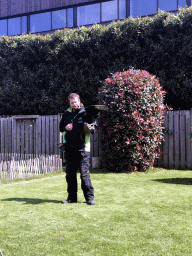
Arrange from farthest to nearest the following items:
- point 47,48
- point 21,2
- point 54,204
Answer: point 21,2 → point 47,48 → point 54,204

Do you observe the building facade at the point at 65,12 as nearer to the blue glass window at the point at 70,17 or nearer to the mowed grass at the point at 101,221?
the blue glass window at the point at 70,17

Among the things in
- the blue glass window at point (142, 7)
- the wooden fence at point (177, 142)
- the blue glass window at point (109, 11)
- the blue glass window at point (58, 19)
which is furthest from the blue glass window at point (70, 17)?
the wooden fence at point (177, 142)

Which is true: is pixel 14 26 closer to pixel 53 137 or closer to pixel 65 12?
pixel 65 12

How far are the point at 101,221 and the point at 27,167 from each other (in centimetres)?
446

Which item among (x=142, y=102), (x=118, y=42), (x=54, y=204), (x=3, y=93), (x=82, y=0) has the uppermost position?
(x=82, y=0)

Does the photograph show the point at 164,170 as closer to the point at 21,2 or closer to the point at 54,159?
the point at 54,159

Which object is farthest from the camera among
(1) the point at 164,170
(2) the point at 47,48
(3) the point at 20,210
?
(2) the point at 47,48

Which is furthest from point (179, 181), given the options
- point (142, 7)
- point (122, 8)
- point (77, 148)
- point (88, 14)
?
point (88, 14)

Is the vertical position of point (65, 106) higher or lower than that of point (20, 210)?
higher

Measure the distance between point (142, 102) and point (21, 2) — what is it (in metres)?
17.0

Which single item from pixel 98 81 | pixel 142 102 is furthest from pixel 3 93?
pixel 142 102

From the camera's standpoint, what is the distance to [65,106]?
1183 cm

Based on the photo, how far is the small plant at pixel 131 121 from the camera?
850 centimetres

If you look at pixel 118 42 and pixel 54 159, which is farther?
pixel 118 42
